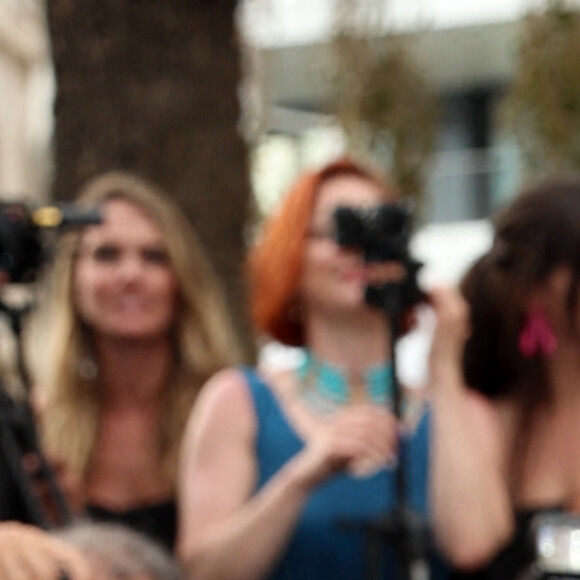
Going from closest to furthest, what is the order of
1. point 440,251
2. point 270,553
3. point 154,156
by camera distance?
point 270,553
point 154,156
point 440,251

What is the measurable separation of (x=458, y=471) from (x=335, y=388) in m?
0.31

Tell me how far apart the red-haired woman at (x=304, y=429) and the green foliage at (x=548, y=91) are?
6.11 ft

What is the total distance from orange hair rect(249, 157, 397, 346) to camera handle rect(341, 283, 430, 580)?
0.27m

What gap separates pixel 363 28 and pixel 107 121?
0.96 m

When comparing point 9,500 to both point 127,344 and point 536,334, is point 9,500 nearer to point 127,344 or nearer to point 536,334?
point 127,344

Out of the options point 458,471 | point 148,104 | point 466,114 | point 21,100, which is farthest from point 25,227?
point 466,114

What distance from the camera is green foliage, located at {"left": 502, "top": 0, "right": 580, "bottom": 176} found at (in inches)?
188

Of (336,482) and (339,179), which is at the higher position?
(339,179)

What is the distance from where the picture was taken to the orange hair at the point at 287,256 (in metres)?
2.93

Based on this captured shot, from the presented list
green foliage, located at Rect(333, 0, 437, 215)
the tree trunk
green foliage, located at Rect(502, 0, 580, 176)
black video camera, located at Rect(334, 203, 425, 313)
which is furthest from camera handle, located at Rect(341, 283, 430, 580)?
green foliage, located at Rect(502, 0, 580, 176)

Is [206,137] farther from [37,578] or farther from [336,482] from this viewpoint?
[37,578]

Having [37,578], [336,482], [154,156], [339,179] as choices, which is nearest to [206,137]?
[154,156]

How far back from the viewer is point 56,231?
2.80m

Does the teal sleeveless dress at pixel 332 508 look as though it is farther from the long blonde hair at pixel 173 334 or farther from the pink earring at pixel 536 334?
the long blonde hair at pixel 173 334
